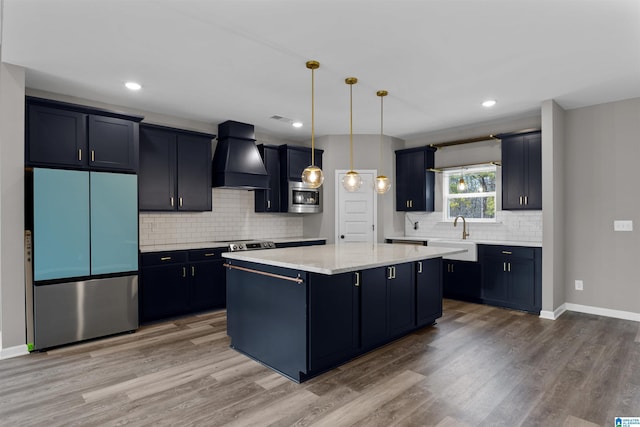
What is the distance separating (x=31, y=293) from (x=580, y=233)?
648 centimetres

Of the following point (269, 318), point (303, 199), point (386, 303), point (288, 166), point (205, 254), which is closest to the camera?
point (269, 318)

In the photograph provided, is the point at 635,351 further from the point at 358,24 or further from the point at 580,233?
the point at 358,24

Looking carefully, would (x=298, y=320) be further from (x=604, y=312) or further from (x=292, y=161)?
(x=604, y=312)

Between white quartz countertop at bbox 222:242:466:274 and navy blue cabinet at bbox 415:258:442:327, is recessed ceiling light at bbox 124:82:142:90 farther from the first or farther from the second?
navy blue cabinet at bbox 415:258:442:327

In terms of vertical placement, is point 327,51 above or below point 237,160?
above

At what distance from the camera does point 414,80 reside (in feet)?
12.6

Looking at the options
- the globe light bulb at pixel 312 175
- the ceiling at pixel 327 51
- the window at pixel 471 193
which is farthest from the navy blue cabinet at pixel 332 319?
the window at pixel 471 193

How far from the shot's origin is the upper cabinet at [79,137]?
357 centimetres

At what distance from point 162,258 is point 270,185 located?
2.27 metres

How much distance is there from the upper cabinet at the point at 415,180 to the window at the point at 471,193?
11.3 inches

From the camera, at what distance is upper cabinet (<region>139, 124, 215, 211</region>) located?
465 centimetres

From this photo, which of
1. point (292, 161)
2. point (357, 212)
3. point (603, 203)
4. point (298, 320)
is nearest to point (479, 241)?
point (603, 203)

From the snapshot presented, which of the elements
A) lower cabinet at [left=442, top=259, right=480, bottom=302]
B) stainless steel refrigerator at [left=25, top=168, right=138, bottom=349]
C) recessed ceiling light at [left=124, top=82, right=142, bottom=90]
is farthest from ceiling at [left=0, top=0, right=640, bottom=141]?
lower cabinet at [left=442, top=259, right=480, bottom=302]

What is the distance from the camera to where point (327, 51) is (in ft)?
10.3
